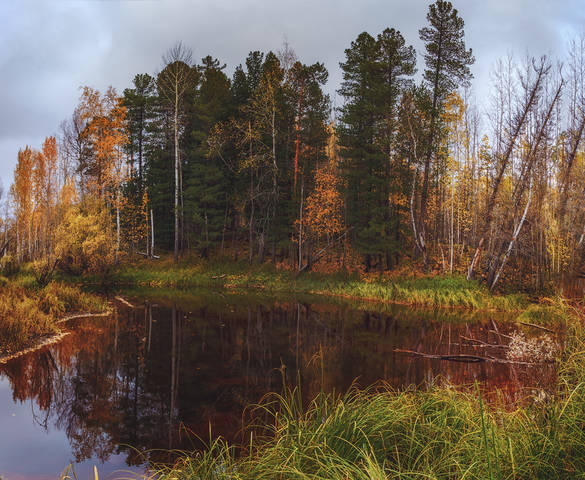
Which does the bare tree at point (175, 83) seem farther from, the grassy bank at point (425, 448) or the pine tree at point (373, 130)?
the grassy bank at point (425, 448)

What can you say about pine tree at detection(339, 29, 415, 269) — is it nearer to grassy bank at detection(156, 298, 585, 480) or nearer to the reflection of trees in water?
the reflection of trees in water

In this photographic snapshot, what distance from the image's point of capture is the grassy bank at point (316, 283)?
17688 mm

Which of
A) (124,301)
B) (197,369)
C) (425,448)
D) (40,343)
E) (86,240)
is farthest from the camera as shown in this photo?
(86,240)

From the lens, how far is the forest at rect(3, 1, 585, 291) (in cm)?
1827

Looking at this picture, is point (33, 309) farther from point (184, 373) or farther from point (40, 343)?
point (184, 373)

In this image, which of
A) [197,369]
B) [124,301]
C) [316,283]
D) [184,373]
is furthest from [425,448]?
[316,283]

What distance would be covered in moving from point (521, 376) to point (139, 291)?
18.6 meters

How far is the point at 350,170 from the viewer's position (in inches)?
950

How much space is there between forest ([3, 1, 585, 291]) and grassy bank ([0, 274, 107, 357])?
3390mm

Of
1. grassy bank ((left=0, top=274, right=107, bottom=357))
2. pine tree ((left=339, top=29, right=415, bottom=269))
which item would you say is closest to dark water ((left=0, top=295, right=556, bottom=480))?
grassy bank ((left=0, top=274, right=107, bottom=357))

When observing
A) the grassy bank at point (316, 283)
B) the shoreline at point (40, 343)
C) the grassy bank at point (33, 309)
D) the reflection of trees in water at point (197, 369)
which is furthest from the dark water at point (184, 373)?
the grassy bank at point (316, 283)

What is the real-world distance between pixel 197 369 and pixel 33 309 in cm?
576

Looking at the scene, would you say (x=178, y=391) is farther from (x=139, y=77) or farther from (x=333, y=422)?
(x=139, y=77)

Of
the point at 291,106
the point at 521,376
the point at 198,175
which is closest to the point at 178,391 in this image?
the point at 521,376
